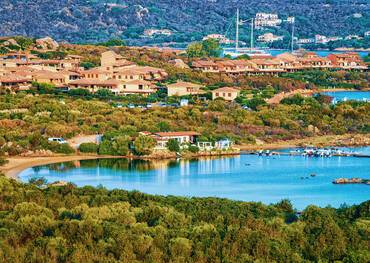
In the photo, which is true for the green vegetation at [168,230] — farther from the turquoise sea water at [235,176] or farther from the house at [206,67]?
the house at [206,67]

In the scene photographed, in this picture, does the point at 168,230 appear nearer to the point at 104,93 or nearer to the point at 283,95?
the point at 104,93

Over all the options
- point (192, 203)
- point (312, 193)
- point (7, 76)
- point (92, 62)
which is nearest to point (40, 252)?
point (192, 203)

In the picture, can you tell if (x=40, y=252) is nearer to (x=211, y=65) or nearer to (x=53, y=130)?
(x=53, y=130)

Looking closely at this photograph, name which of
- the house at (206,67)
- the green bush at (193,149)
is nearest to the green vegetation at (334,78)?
the house at (206,67)

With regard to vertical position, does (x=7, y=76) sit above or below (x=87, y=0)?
below

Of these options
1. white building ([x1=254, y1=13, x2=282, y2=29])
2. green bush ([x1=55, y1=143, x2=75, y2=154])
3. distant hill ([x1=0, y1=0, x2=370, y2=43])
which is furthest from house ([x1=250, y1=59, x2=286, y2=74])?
white building ([x1=254, y1=13, x2=282, y2=29])

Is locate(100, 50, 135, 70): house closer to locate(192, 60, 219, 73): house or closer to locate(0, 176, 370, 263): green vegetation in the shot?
locate(192, 60, 219, 73): house
